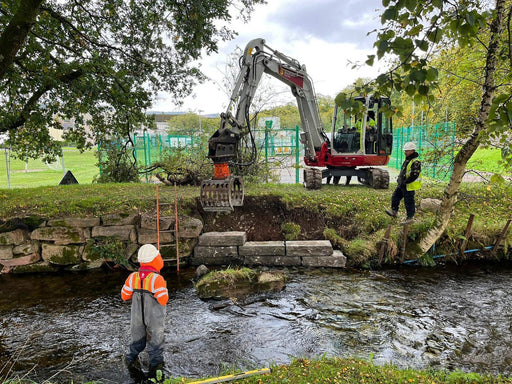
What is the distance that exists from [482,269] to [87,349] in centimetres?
786

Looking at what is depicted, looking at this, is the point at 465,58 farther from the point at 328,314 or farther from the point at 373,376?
the point at 373,376

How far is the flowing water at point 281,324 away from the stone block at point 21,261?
53 cm

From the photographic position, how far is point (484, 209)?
927cm

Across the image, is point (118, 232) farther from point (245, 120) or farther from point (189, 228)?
point (245, 120)

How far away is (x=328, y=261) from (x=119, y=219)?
16.3 ft

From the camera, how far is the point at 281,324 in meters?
5.59

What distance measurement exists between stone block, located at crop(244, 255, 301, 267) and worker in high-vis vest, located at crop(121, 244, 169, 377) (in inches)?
163

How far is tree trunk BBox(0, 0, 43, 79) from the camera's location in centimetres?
545

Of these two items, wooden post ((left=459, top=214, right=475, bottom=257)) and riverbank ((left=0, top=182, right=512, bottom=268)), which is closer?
wooden post ((left=459, top=214, right=475, bottom=257))

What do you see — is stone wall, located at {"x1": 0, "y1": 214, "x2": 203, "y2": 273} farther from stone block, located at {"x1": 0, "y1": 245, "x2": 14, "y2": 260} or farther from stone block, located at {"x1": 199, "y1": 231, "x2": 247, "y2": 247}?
stone block, located at {"x1": 199, "y1": 231, "x2": 247, "y2": 247}

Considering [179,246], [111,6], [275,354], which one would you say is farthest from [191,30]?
[275,354]

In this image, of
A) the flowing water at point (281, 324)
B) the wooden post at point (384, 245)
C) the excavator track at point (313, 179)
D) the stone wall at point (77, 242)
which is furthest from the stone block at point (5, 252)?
the wooden post at point (384, 245)

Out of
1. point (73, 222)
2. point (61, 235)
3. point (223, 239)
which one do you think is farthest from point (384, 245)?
point (61, 235)

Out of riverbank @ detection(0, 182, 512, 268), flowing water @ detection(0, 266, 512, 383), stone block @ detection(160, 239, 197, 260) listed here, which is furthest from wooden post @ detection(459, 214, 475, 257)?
stone block @ detection(160, 239, 197, 260)
